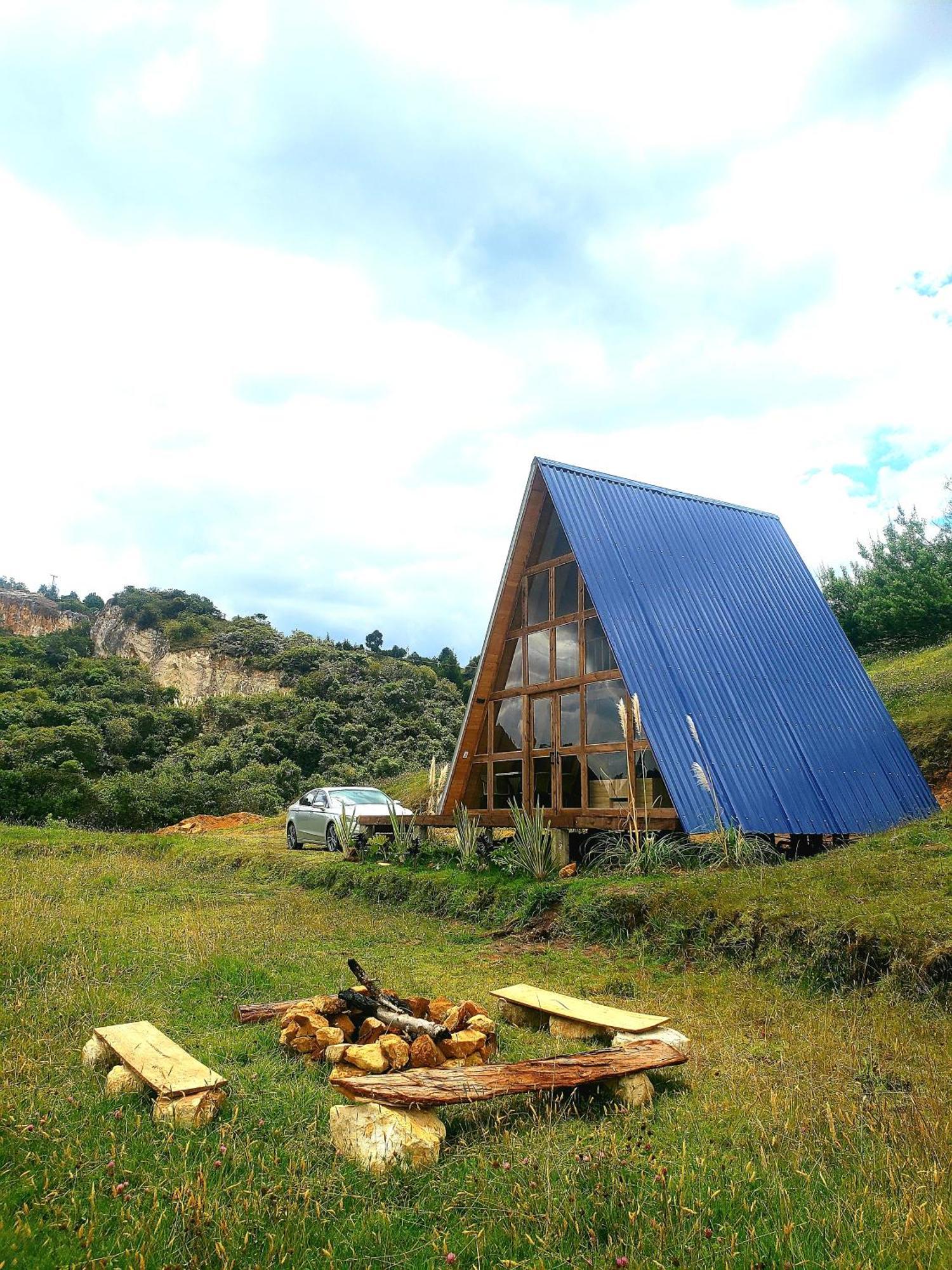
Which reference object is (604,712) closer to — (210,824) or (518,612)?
(518,612)

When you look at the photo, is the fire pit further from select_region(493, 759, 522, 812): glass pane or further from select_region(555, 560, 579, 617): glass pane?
select_region(555, 560, 579, 617): glass pane

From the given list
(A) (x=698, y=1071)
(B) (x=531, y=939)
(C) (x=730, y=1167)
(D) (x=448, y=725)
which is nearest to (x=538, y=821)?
(B) (x=531, y=939)

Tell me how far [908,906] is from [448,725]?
32190 millimetres

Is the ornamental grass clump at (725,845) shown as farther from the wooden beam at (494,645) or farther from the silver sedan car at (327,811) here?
the silver sedan car at (327,811)

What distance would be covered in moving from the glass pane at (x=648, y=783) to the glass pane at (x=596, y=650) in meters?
1.41

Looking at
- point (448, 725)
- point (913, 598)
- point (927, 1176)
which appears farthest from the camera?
point (448, 725)

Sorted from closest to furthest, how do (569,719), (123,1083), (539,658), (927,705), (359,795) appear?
(123,1083) → (569,719) → (539,658) → (927,705) → (359,795)

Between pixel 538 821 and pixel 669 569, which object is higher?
pixel 669 569

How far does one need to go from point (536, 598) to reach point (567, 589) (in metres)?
0.74

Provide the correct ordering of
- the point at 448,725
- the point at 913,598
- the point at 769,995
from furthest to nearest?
the point at 448,725, the point at 913,598, the point at 769,995

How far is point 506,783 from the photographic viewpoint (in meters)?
13.3

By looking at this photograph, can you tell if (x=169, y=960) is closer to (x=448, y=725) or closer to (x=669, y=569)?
(x=669, y=569)

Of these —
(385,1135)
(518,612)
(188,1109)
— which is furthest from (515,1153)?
(518,612)

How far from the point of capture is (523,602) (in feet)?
43.8
